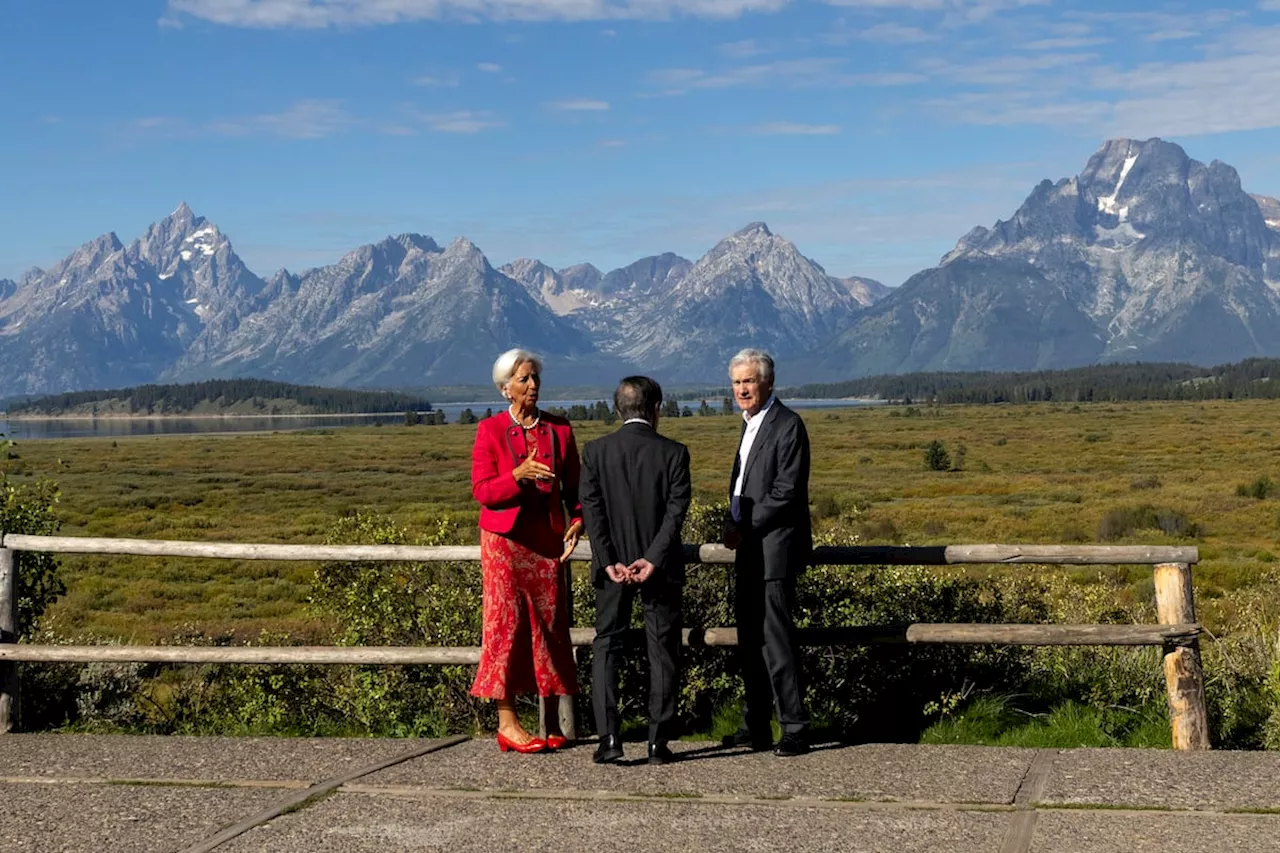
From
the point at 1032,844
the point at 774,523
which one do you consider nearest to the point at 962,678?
the point at 774,523

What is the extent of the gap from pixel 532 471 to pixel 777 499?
1.32m

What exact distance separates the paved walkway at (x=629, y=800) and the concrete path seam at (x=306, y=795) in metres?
0.01

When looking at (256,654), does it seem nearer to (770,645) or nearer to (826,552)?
(770,645)

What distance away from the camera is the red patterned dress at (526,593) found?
25.0ft

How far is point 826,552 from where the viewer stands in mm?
8148

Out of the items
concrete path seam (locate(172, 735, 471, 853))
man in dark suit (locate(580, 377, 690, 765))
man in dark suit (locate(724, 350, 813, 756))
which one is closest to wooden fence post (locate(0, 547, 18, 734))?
concrete path seam (locate(172, 735, 471, 853))

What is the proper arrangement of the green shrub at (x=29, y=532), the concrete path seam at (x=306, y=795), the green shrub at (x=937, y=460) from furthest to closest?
the green shrub at (x=937, y=460) < the green shrub at (x=29, y=532) < the concrete path seam at (x=306, y=795)

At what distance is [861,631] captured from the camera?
8.06 metres

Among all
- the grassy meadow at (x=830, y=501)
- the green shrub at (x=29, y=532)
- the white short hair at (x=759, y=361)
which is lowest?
the grassy meadow at (x=830, y=501)

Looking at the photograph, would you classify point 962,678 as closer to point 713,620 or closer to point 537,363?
point 713,620

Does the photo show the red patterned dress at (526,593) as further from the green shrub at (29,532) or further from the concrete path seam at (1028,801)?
the green shrub at (29,532)

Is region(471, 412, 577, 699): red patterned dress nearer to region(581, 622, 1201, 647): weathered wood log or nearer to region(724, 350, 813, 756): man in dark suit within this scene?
region(581, 622, 1201, 647): weathered wood log

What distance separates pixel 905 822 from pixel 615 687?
194 cm

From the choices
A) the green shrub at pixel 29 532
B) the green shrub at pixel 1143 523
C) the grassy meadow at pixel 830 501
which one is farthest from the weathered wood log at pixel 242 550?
the green shrub at pixel 1143 523
